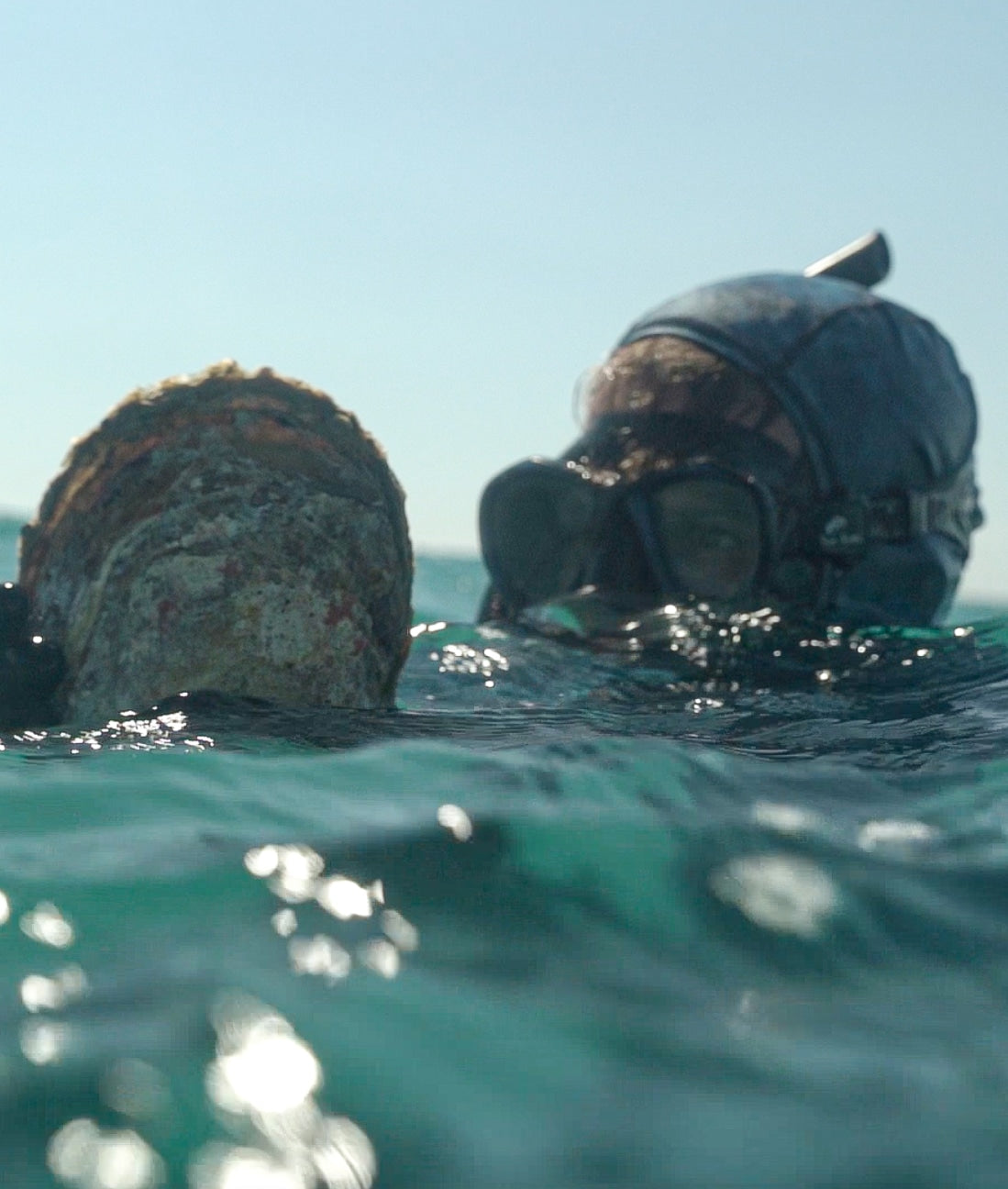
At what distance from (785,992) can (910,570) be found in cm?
417

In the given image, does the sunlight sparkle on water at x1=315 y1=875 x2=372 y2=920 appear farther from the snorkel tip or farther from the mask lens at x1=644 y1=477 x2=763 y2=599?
the snorkel tip

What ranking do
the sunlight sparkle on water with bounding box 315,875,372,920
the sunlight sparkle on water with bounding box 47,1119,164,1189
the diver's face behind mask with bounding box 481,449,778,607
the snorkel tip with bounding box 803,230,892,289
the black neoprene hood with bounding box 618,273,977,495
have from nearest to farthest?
the sunlight sparkle on water with bounding box 47,1119,164,1189 → the sunlight sparkle on water with bounding box 315,875,372,920 → the diver's face behind mask with bounding box 481,449,778,607 → the black neoprene hood with bounding box 618,273,977,495 → the snorkel tip with bounding box 803,230,892,289

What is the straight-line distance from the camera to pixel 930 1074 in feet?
4.43

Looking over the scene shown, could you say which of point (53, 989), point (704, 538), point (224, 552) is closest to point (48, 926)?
point (53, 989)

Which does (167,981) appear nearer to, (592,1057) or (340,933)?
(340,933)

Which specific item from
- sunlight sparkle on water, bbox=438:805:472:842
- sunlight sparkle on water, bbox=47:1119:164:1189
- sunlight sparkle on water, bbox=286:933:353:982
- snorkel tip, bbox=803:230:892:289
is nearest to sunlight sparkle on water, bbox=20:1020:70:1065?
sunlight sparkle on water, bbox=47:1119:164:1189

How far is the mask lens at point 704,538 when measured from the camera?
5.03m

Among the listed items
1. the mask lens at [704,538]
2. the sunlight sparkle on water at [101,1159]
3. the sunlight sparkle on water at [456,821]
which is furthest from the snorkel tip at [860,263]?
the sunlight sparkle on water at [101,1159]

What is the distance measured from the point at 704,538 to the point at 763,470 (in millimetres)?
359

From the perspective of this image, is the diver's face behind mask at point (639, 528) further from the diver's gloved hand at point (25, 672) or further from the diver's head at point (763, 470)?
the diver's gloved hand at point (25, 672)

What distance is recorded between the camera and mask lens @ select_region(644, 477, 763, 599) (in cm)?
503

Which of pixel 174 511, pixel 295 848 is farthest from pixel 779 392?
pixel 295 848

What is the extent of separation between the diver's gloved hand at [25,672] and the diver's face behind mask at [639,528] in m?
2.55

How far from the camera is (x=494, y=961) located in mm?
1578
